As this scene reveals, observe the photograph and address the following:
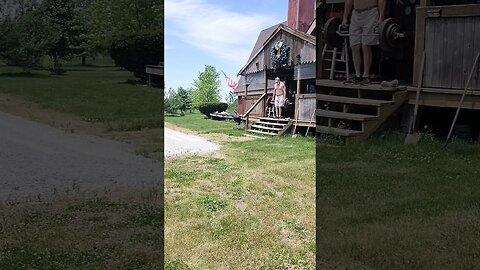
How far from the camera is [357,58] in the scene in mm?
1776

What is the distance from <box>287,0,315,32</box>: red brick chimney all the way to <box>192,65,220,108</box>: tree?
329 mm

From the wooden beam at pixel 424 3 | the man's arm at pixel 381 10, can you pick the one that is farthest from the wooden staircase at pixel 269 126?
the wooden beam at pixel 424 3

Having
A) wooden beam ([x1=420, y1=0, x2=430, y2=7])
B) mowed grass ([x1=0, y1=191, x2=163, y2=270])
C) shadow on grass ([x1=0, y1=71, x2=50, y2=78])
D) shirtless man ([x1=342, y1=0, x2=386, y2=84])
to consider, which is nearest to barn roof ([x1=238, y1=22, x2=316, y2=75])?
shirtless man ([x1=342, y1=0, x2=386, y2=84])

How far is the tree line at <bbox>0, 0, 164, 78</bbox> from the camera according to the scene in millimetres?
1477

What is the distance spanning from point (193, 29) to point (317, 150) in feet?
2.03

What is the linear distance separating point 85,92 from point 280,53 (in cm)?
69

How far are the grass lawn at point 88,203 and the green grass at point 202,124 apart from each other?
2.3 inches

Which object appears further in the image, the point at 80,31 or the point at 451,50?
the point at 451,50

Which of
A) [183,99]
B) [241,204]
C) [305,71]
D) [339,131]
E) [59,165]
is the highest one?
[305,71]

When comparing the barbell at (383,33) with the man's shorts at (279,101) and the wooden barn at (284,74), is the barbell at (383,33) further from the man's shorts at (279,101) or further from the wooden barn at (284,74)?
the man's shorts at (279,101)

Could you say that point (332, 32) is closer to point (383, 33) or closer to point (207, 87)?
point (383, 33)

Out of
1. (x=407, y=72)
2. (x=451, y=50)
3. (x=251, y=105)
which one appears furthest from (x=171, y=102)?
(x=451, y=50)

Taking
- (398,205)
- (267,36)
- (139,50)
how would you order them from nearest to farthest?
(139,50)
(267,36)
(398,205)

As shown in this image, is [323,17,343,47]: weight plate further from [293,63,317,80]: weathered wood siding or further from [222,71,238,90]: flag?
[222,71,238,90]: flag
